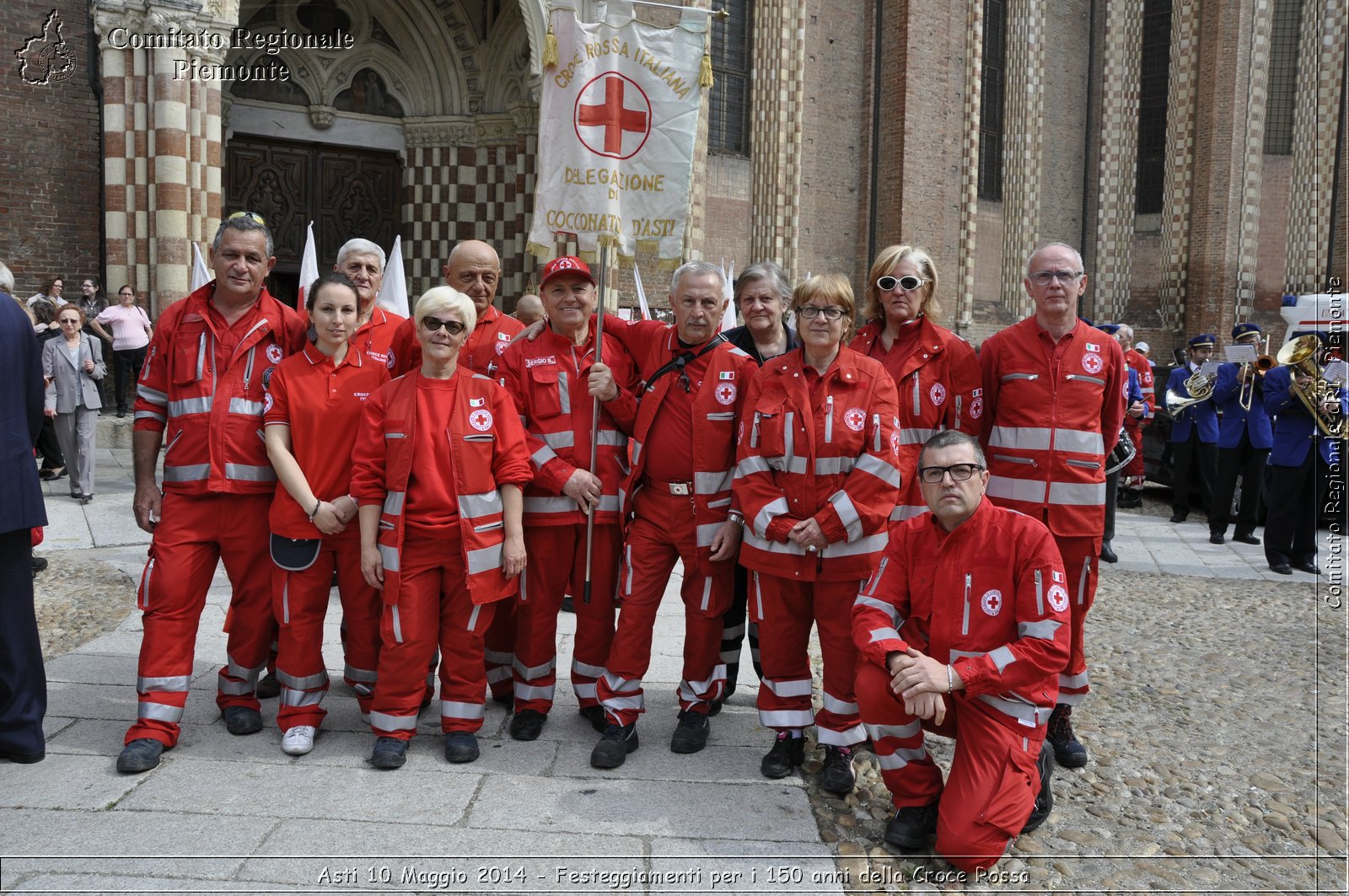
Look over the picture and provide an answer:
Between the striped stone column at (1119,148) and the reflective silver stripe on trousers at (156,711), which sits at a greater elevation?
the striped stone column at (1119,148)

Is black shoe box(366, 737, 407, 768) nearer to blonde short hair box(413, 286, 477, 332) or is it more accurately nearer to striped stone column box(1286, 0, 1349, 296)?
blonde short hair box(413, 286, 477, 332)

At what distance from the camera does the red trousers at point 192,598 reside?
4.12m

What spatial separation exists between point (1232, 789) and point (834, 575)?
6.55ft

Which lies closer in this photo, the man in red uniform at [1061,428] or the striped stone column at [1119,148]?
the man in red uniform at [1061,428]

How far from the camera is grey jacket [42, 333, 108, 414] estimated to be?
9.34 metres

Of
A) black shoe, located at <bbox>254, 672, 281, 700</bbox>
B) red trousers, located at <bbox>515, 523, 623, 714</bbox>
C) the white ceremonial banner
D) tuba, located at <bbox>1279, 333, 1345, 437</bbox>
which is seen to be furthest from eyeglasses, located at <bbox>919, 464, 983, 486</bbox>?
tuba, located at <bbox>1279, 333, 1345, 437</bbox>

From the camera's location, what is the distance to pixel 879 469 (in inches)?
154

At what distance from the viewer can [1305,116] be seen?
78.1ft

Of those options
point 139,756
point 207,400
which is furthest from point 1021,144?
point 139,756

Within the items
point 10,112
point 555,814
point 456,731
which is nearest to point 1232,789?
point 555,814

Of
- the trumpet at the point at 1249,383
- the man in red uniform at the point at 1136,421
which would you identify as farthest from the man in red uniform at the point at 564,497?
the trumpet at the point at 1249,383

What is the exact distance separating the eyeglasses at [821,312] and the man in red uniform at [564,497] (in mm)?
902

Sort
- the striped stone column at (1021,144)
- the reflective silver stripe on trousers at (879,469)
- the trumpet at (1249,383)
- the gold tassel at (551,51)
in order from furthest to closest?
the striped stone column at (1021,144), the trumpet at (1249,383), the gold tassel at (551,51), the reflective silver stripe on trousers at (879,469)

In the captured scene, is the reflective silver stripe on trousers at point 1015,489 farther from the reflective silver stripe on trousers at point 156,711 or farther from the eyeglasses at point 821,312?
the reflective silver stripe on trousers at point 156,711
